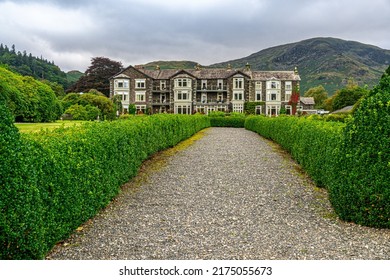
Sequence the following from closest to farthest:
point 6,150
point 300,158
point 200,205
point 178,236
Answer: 1. point 6,150
2. point 178,236
3. point 200,205
4. point 300,158

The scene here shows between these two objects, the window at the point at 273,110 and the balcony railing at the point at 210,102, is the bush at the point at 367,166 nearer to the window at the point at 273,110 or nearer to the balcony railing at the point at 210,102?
the balcony railing at the point at 210,102

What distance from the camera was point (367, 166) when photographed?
6.00 meters

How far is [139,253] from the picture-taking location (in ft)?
16.5

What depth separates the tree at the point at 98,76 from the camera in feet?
246

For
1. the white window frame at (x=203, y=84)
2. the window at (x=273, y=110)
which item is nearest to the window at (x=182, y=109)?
the white window frame at (x=203, y=84)

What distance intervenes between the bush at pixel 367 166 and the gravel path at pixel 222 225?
9.9 inches

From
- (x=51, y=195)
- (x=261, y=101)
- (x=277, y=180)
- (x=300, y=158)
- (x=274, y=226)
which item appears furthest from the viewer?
(x=261, y=101)

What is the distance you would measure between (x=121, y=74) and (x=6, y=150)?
63339 millimetres

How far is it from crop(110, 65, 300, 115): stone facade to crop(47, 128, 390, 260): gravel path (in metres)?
55.0

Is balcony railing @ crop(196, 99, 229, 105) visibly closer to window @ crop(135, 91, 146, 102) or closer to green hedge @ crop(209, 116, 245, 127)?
window @ crop(135, 91, 146, 102)

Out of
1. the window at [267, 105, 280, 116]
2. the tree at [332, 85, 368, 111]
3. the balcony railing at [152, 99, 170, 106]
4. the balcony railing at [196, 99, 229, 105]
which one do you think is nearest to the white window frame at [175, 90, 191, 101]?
the balcony railing at [196, 99, 229, 105]

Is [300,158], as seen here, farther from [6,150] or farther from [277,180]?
[6,150]

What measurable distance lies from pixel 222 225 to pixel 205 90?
5971cm
